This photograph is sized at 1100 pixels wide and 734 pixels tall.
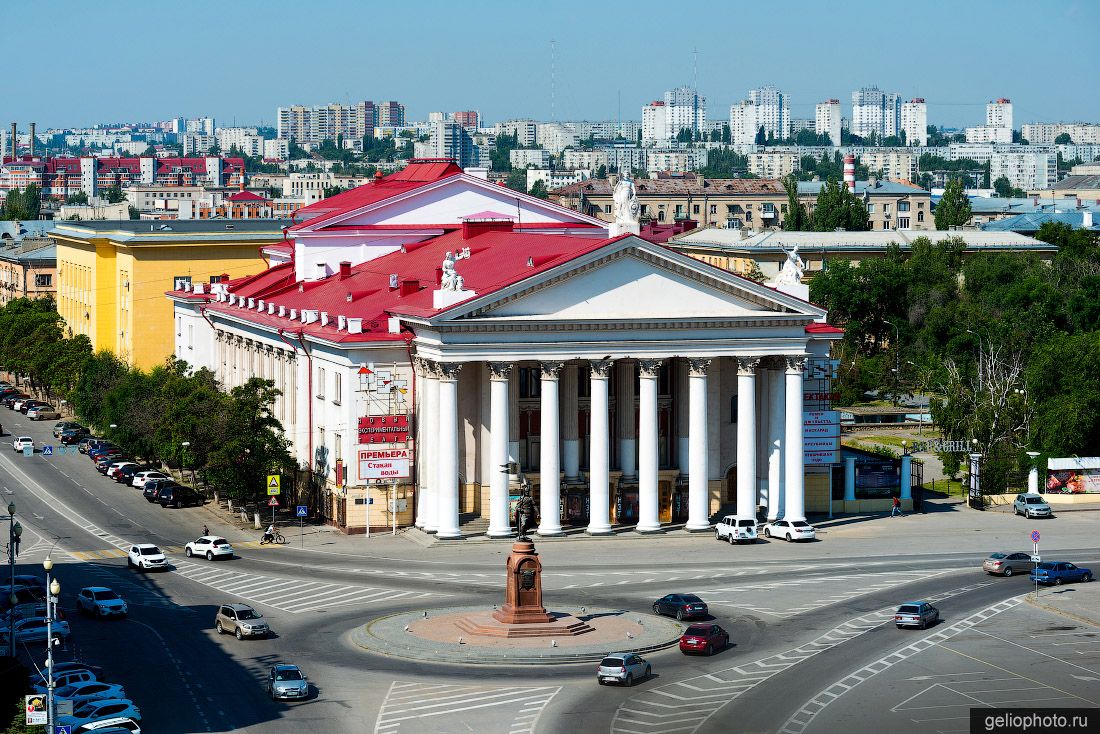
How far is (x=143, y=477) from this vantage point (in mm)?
117625

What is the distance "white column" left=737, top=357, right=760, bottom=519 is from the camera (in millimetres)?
98250

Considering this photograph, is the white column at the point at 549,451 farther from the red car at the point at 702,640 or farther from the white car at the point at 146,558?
the red car at the point at 702,640

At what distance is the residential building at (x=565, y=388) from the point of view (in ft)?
311

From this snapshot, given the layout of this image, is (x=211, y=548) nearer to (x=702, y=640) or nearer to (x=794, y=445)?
(x=794, y=445)

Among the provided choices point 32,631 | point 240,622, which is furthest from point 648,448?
point 32,631

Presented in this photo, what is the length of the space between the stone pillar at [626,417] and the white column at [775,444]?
7.03 meters

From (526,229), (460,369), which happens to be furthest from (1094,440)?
(460,369)

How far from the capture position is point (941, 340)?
173500 millimetres

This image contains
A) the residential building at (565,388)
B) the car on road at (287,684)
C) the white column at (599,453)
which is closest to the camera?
the car on road at (287,684)

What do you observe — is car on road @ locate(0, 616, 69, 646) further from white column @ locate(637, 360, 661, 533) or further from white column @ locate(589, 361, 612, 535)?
white column @ locate(637, 360, 661, 533)

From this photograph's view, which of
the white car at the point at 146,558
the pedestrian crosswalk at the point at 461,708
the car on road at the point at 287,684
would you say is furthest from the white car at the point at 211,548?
the car on road at the point at 287,684

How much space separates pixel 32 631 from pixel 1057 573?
42.9m

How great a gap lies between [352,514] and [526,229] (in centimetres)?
3011

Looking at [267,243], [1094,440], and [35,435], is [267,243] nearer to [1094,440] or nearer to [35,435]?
[35,435]
